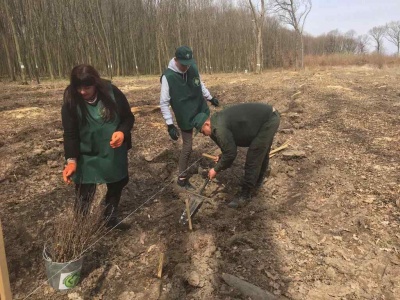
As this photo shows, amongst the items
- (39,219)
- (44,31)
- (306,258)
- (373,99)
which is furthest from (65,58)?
(306,258)

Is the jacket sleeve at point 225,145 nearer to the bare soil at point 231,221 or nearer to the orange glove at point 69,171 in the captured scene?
the bare soil at point 231,221

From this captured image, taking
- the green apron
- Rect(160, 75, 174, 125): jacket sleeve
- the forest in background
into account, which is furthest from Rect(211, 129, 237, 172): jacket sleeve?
the forest in background

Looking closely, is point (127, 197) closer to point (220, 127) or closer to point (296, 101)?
point (220, 127)

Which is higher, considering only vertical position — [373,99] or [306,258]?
[373,99]

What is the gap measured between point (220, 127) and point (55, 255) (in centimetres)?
184

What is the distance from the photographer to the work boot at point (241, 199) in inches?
151

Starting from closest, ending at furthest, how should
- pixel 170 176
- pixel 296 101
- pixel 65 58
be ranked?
1. pixel 170 176
2. pixel 296 101
3. pixel 65 58

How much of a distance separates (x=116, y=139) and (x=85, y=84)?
49 centimetres

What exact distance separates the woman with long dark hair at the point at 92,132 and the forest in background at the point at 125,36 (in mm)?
14907

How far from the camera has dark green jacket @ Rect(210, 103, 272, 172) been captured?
11.1 ft

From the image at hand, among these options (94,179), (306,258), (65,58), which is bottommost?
(306,258)

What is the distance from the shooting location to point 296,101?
812 cm

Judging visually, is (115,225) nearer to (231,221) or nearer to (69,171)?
(69,171)

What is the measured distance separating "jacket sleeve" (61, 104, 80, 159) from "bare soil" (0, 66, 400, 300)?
0.97 m
